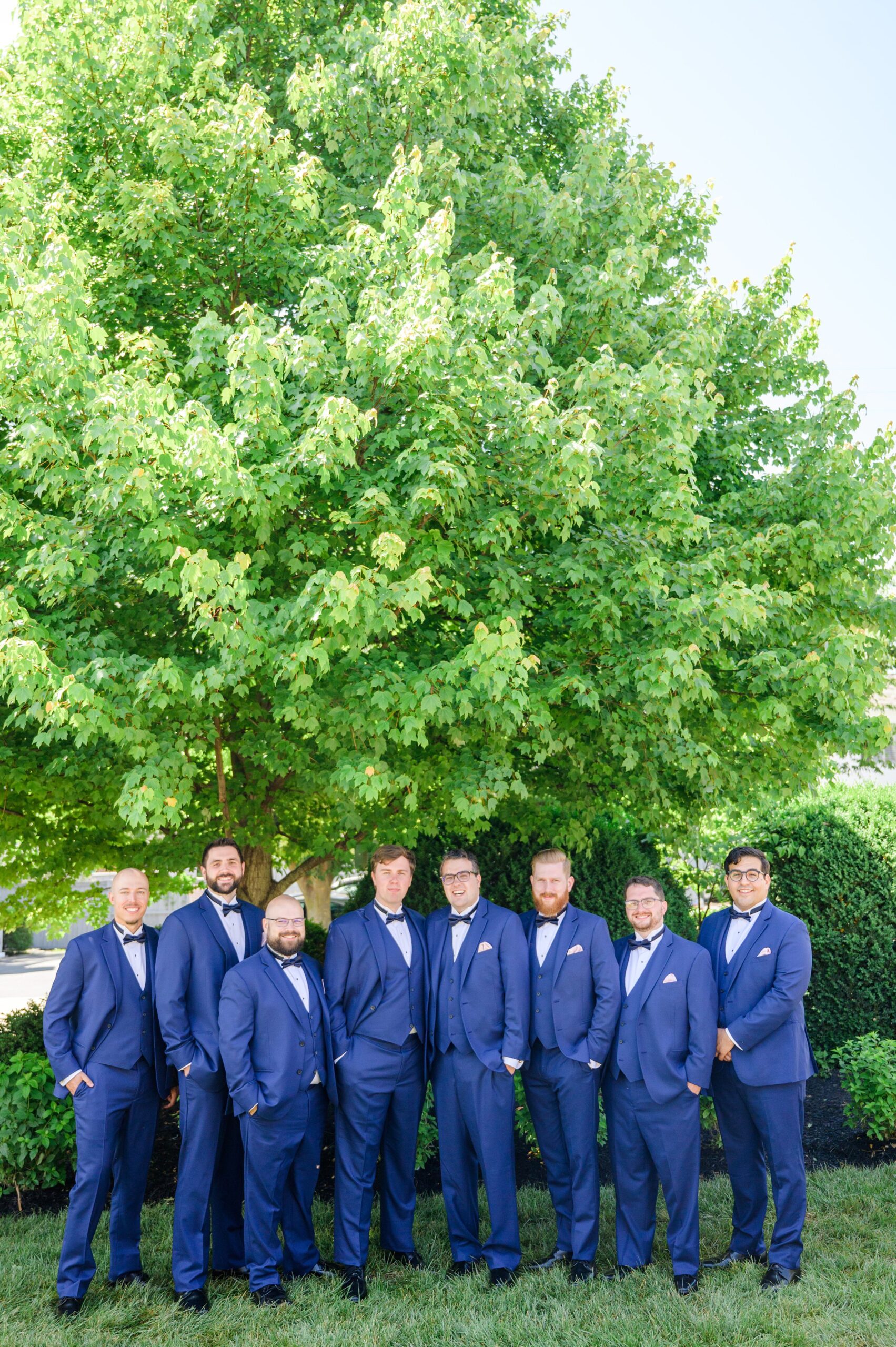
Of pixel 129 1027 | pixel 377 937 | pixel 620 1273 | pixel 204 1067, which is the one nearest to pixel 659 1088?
pixel 620 1273

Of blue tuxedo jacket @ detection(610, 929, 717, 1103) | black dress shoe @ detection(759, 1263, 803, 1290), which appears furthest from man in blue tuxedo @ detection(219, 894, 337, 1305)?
black dress shoe @ detection(759, 1263, 803, 1290)

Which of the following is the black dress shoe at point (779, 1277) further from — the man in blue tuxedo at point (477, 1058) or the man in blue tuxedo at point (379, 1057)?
the man in blue tuxedo at point (379, 1057)

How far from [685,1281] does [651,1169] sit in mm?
509

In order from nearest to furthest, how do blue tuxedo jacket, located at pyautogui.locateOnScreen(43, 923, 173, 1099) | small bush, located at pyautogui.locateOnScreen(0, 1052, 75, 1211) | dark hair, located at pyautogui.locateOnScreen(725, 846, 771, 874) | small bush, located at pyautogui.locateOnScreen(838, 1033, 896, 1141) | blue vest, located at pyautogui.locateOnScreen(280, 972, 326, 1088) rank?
blue tuxedo jacket, located at pyautogui.locateOnScreen(43, 923, 173, 1099), blue vest, located at pyautogui.locateOnScreen(280, 972, 326, 1088), dark hair, located at pyautogui.locateOnScreen(725, 846, 771, 874), small bush, located at pyautogui.locateOnScreen(0, 1052, 75, 1211), small bush, located at pyautogui.locateOnScreen(838, 1033, 896, 1141)

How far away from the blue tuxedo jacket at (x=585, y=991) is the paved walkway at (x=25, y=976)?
41.2 feet

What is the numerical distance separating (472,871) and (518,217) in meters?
4.77

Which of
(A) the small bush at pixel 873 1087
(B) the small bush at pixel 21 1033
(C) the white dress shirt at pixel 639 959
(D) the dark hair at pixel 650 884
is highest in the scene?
(D) the dark hair at pixel 650 884

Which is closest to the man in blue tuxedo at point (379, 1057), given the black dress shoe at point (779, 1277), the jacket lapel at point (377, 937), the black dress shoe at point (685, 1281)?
the jacket lapel at point (377, 937)

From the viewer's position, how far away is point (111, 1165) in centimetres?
A: 499

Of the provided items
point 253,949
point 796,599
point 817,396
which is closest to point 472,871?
point 253,949

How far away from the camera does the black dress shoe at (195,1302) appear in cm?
472

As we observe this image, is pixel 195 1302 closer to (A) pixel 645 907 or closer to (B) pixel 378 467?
(A) pixel 645 907

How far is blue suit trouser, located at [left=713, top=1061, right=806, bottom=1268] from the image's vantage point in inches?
197

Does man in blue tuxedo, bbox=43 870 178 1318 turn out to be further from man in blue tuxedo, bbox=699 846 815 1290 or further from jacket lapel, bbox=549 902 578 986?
man in blue tuxedo, bbox=699 846 815 1290
